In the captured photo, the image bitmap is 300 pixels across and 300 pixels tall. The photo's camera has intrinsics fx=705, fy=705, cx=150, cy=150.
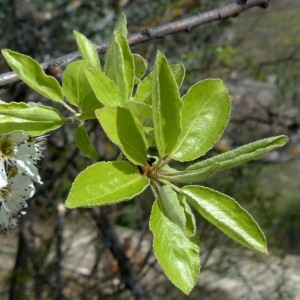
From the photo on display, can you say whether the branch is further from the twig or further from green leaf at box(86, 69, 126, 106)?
the twig

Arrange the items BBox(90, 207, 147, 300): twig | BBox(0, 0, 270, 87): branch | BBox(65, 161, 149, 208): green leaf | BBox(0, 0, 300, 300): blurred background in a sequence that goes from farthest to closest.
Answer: BBox(0, 0, 300, 300): blurred background
BBox(90, 207, 147, 300): twig
BBox(0, 0, 270, 87): branch
BBox(65, 161, 149, 208): green leaf

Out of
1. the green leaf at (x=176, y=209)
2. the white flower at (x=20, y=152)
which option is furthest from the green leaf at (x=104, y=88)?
the white flower at (x=20, y=152)

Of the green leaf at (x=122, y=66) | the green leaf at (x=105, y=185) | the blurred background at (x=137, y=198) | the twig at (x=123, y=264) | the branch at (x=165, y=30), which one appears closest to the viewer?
the green leaf at (x=105, y=185)

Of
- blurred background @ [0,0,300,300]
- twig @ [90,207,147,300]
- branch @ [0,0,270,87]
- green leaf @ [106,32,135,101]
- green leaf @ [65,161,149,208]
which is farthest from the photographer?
blurred background @ [0,0,300,300]

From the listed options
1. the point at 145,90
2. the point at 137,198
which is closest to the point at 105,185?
the point at 145,90

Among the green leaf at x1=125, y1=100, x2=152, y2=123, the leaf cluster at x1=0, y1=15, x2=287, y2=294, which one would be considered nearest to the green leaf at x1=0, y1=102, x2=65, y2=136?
the leaf cluster at x1=0, y1=15, x2=287, y2=294

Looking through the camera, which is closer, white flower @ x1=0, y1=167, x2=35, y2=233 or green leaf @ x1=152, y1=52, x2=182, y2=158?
green leaf @ x1=152, y1=52, x2=182, y2=158

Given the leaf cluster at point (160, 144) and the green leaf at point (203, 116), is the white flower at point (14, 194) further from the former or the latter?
the green leaf at point (203, 116)

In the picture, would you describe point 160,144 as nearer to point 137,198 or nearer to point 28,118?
point 28,118
